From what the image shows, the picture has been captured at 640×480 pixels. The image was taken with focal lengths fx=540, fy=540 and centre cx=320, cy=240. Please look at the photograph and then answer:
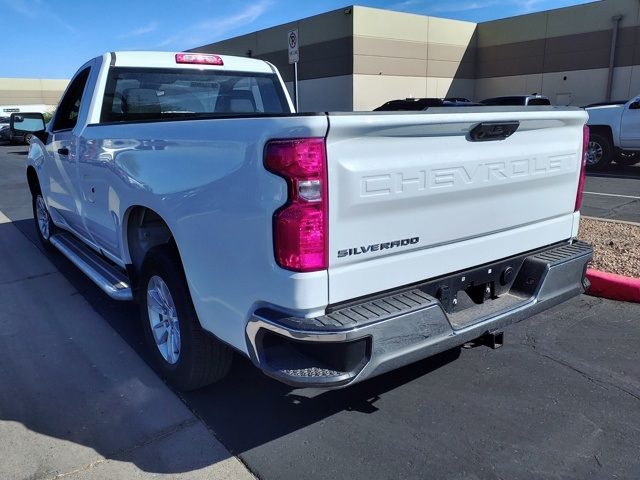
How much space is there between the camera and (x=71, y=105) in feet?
16.7

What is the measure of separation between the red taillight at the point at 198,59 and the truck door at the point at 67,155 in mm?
803

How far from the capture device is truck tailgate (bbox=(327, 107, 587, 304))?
2318 mm

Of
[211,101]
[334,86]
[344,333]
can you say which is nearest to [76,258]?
[211,101]

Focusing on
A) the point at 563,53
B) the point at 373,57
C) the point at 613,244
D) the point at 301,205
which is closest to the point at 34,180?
the point at 301,205

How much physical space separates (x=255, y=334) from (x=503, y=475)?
1374 millimetres

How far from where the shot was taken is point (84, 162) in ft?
14.1

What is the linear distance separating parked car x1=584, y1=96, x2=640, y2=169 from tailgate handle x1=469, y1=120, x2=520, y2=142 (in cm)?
1091

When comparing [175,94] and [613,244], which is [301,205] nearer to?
[175,94]

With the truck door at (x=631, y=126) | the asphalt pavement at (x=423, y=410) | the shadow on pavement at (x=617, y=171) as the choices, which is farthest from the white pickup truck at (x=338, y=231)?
the truck door at (x=631, y=126)

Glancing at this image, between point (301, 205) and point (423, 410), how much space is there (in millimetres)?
1607

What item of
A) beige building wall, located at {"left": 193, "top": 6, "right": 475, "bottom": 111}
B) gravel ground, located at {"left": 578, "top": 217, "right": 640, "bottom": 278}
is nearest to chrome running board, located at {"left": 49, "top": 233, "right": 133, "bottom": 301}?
gravel ground, located at {"left": 578, "top": 217, "right": 640, "bottom": 278}

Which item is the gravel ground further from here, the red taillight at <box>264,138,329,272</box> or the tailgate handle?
the red taillight at <box>264,138,329,272</box>

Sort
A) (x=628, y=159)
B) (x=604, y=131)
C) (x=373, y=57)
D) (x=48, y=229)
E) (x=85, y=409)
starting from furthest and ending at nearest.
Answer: (x=373, y=57), (x=628, y=159), (x=604, y=131), (x=48, y=229), (x=85, y=409)

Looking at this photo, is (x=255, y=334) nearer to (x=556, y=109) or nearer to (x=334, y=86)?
(x=556, y=109)
